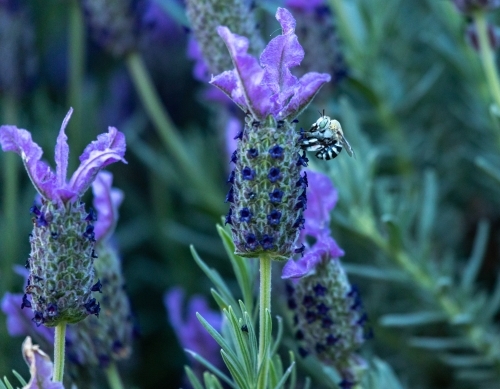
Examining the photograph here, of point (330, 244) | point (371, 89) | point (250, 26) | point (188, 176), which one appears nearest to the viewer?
point (330, 244)

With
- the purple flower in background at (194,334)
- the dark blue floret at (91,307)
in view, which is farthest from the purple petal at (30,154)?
the purple flower in background at (194,334)

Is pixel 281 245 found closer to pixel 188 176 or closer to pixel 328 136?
pixel 328 136

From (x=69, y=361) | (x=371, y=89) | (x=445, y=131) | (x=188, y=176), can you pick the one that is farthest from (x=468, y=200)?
(x=69, y=361)

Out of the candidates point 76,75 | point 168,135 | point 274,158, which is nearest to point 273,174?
point 274,158

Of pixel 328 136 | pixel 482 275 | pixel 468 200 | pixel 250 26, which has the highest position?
pixel 250 26

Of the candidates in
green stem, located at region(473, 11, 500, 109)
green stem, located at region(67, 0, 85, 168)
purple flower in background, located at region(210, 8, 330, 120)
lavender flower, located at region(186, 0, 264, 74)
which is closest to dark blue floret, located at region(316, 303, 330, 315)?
purple flower in background, located at region(210, 8, 330, 120)

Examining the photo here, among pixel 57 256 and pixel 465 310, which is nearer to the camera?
pixel 57 256

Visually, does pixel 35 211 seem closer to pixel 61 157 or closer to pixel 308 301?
pixel 61 157
